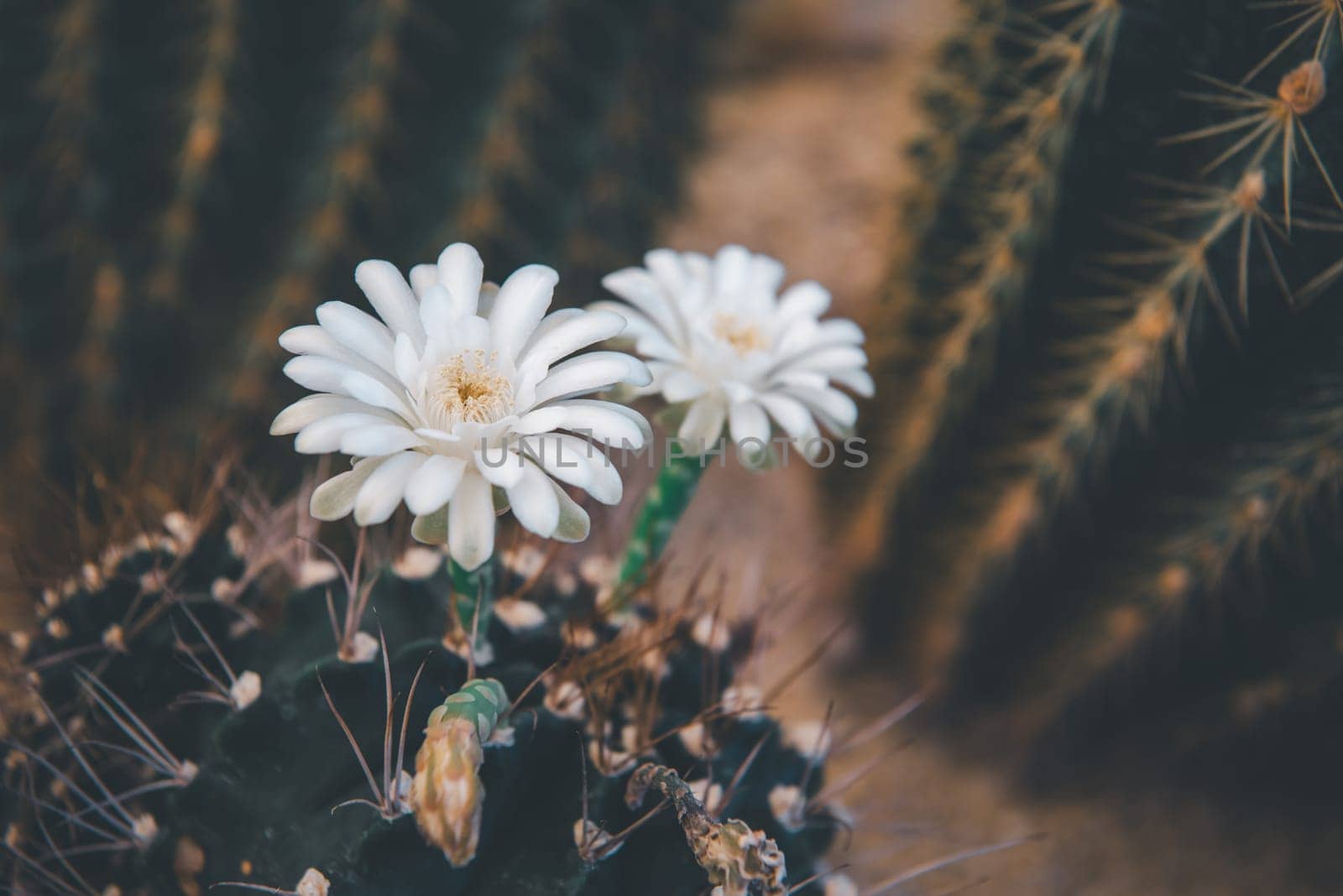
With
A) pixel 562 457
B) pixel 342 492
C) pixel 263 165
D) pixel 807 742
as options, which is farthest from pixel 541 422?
pixel 263 165

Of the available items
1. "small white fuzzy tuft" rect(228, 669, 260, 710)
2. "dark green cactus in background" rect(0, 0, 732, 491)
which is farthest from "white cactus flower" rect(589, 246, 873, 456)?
"dark green cactus in background" rect(0, 0, 732, 491)

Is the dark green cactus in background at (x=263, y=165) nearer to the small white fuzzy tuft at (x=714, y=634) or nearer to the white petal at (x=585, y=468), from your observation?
the small white fuzzy tuft at (x=714, y=634)

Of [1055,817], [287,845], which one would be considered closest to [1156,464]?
[1055,817]

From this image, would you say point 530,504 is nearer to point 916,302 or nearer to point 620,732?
point 620,732

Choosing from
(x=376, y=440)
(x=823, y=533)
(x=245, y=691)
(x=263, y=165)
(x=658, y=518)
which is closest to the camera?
(x=376, y=440)

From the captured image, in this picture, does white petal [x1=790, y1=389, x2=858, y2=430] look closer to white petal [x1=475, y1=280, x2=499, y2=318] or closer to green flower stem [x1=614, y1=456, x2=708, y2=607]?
green flower stem [x1=614, y1=456, x2=708, y2=607]

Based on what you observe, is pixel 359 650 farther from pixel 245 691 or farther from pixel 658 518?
pixel 658 518

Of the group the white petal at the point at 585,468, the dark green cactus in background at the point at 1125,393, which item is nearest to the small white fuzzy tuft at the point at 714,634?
→ the white petal at the point at 585,468
